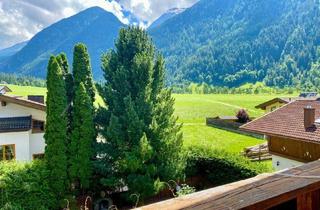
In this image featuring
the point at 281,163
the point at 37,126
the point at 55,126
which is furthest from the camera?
the point at 37,126

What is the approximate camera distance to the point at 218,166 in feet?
67.1

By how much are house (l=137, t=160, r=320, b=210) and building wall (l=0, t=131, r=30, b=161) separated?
2205cm

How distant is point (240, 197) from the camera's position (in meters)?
1.88

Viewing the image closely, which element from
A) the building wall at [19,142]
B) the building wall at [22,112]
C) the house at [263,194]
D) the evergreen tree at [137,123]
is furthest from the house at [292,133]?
the house at [263,194]

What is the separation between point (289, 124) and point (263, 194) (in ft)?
68.5

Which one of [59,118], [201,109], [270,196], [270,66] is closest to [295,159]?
[59,118]

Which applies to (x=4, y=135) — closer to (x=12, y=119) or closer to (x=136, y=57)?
(x=12, y=119)

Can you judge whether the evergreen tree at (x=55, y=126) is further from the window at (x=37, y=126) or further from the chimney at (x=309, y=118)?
the chimney at (x=309, y=118)

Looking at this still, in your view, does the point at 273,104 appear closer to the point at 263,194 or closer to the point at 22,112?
the point at 22,112

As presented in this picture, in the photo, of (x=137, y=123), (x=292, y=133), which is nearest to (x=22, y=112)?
(x=137, y=123)

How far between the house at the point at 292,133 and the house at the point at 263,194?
1730cm

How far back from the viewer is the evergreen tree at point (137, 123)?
18094 mm

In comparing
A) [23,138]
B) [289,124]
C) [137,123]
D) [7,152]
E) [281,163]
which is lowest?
[281,163]

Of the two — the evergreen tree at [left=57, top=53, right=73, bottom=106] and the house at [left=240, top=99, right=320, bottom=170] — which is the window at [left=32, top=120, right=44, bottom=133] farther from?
the house at [left=240, top=99, right=320, bottom=170]
